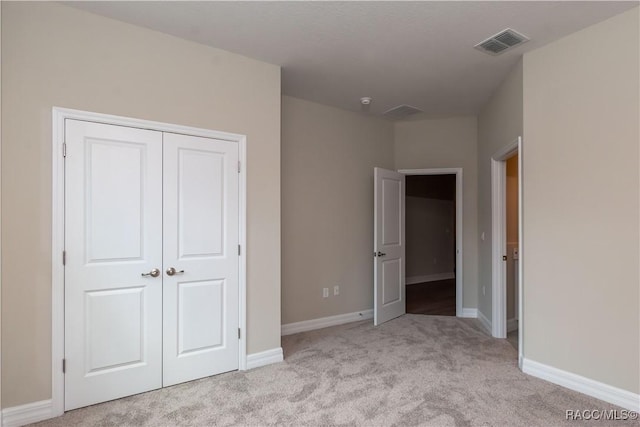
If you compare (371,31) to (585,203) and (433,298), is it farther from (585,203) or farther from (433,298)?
(433,298)

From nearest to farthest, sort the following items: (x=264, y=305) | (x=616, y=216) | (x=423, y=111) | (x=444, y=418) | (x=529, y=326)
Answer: (x=444, y=418)
(x=616, y=216)
(x=529, y=326)
(x=264, y=305)
(x=423, y=111)

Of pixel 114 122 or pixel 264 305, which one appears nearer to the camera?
pixel 114 122

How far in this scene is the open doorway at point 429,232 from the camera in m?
7.65

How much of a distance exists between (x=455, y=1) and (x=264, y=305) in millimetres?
2781

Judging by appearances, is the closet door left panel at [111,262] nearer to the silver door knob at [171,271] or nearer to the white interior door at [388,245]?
the silver door knob at [171,271]

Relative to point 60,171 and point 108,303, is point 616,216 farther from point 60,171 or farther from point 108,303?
point 60,171

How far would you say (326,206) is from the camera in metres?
4.53

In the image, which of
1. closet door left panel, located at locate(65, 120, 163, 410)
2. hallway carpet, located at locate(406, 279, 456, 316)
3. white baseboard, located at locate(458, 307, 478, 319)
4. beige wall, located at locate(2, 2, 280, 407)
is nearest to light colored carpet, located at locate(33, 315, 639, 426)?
closet door left panel, located at locate(65, 120, 163, 410)

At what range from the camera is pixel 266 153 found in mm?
3285

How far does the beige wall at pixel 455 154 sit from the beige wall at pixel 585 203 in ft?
5.98

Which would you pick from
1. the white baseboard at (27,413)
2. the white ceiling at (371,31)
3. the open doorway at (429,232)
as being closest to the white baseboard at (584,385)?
the white ceiling at (371,31)

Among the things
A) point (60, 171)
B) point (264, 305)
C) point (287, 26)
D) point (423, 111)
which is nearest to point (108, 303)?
point (60, 171)

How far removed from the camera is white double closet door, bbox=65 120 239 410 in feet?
8.13

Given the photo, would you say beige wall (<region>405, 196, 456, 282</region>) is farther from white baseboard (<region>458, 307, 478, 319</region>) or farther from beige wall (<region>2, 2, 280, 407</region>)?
beige wall (<region>2, 2, 280, 407</region>)
